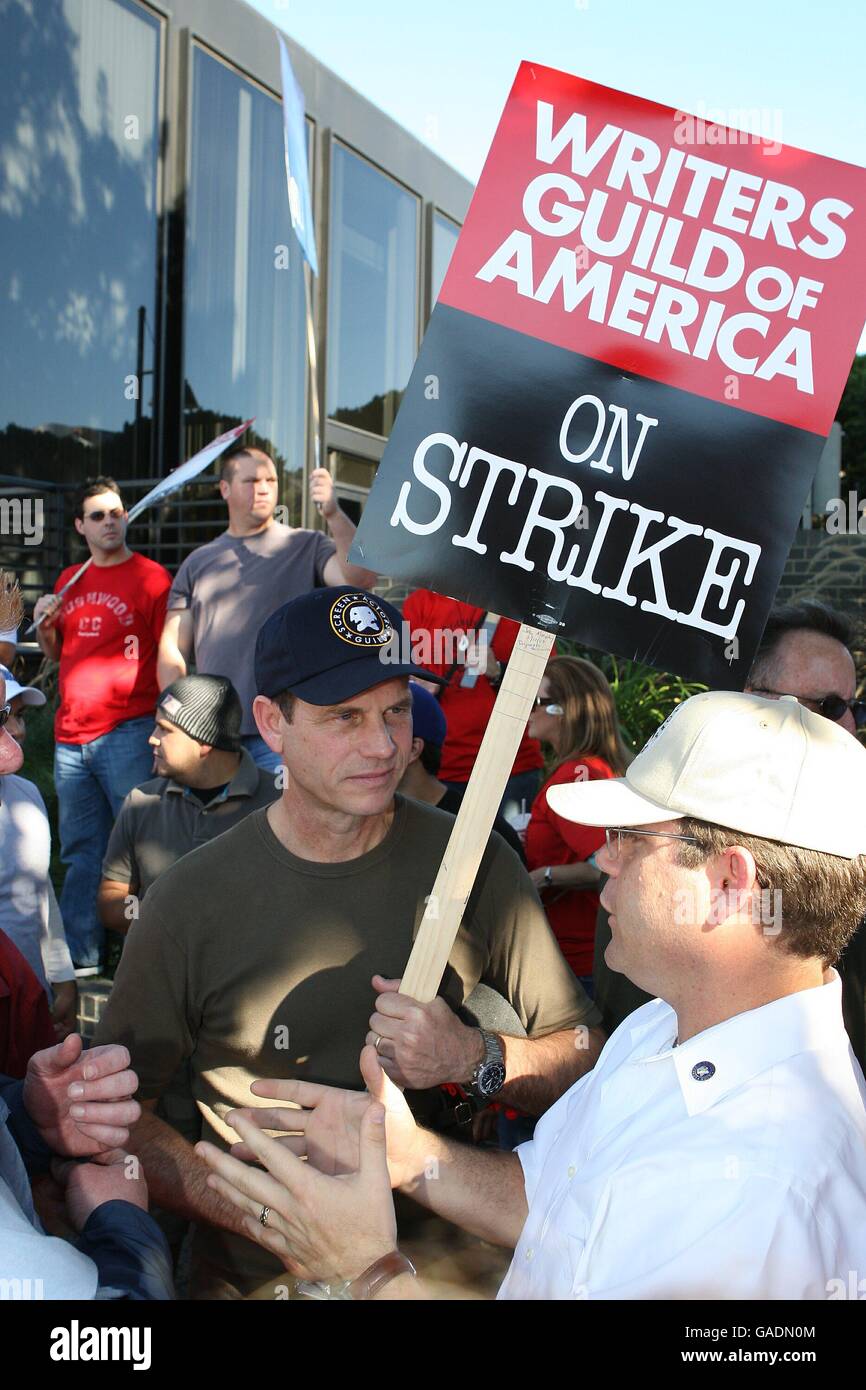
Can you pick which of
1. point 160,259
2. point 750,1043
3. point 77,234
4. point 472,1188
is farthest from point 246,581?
point 160,259

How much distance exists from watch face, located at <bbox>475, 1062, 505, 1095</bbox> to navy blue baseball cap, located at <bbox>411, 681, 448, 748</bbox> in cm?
166

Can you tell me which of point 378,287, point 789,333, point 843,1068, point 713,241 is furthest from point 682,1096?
point 378,287

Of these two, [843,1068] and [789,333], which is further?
[789,333]

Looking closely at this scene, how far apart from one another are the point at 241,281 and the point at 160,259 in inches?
33.9

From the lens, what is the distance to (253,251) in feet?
35.8

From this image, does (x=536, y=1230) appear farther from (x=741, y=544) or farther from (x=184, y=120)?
(x=184, y=120)

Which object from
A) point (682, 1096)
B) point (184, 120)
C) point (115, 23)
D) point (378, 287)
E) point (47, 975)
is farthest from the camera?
point (378, 287)

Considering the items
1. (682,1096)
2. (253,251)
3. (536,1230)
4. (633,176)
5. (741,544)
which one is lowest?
(536,1230)

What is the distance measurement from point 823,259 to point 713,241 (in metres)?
0.19

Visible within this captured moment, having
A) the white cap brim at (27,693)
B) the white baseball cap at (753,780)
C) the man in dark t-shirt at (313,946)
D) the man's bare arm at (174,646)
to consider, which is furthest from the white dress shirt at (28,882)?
the white baseball cap at (753,780)

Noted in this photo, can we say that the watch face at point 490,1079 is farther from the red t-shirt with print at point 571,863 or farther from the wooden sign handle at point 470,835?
the red t-shirt with print at point 571,863

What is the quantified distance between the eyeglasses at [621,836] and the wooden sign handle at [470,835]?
292mm

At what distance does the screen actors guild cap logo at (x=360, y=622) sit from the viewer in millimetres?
2523

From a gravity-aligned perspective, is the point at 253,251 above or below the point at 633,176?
above
